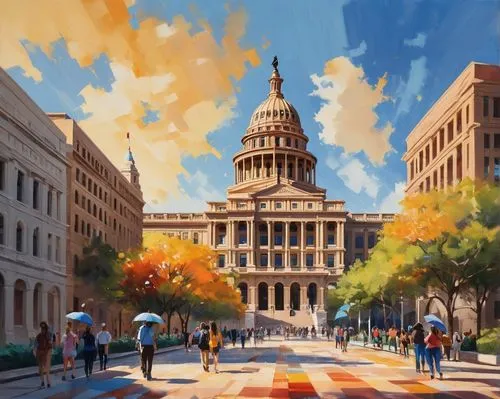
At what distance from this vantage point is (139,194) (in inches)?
4405

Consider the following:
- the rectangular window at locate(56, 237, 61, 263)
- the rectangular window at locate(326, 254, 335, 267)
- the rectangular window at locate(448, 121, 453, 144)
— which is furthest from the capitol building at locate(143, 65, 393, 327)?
the rectangular window at locate(56, 237, 61, 263)

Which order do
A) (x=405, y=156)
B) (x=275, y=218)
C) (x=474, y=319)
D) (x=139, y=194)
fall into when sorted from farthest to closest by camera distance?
1. (x=275, y=218)
2. (x=139, y=194)
3. (x=405, y=156)
4. (x=474, y=319)

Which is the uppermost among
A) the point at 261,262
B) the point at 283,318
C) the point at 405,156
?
the point at 405,156

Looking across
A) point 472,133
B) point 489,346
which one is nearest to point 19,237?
point 489,346

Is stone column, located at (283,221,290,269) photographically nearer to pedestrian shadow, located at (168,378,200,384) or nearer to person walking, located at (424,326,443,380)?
person walking, located at (424,326,443,380)

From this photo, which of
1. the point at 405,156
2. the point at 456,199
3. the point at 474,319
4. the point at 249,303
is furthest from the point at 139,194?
the point at 456,199

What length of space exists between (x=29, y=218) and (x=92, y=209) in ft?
88.4

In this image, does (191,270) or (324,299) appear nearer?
(191,270)

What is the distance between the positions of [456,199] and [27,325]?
1143 inches

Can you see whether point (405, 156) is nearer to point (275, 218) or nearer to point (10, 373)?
point (275, 218)

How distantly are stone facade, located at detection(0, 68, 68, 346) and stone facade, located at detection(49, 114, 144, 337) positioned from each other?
559 centimetres

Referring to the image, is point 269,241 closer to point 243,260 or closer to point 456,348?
point 243,260

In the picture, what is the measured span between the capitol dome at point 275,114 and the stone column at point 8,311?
14233cm

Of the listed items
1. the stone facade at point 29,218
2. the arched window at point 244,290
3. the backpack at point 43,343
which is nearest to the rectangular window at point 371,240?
the arched window at point 244,290
